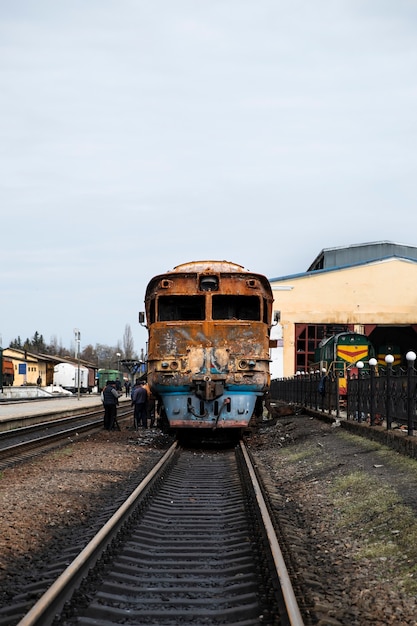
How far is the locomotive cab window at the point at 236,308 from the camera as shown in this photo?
55.7 feet

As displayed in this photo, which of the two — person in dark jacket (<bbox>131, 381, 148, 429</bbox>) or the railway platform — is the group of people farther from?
the railway platform

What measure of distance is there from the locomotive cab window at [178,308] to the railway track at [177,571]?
743 centimetres

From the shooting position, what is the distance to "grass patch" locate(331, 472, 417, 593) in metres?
6.33

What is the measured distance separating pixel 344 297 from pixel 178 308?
110 feet

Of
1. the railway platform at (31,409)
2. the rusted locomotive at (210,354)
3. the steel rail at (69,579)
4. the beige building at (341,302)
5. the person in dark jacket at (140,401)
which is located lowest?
the railway platform at (31,409)

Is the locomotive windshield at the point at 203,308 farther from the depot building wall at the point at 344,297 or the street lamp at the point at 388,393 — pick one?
the depot building wall at the point at 344,297

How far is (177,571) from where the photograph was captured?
20.6 feet

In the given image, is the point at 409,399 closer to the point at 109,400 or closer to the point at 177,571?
the point at 177,571

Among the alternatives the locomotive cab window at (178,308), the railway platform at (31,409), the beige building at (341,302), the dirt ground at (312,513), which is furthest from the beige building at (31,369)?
the dirt ground at (312,513)

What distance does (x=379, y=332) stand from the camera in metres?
52.8

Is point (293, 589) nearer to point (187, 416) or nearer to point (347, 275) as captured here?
point (187, 416)

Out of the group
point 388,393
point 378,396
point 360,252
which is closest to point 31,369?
point 360,252

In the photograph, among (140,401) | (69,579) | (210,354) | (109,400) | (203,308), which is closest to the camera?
(69,579)

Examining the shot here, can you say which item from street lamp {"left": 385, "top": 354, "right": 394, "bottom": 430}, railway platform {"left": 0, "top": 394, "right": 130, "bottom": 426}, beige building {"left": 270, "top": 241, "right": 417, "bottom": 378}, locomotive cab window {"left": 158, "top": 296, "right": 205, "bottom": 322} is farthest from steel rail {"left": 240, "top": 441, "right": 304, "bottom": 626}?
beige building {"left": 270, "top": 241, "right": 417, "bottom": 378}
